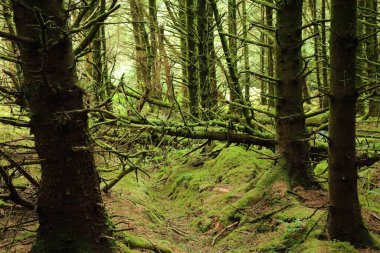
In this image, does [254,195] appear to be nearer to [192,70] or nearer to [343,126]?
[343,126]

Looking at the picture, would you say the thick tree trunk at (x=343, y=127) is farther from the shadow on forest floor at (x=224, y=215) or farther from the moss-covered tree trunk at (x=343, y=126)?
the shadow on forest floor at (x=224, y=215)

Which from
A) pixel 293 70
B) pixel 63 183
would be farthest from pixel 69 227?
pixel 293 70

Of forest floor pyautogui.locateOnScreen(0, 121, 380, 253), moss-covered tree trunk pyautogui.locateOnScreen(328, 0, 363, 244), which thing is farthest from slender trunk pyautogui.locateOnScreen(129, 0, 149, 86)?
moss-covered tree trunk pyautogui.locateOnScreen(328, 0, 363, 244)

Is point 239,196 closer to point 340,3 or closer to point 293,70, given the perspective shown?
point 293,70

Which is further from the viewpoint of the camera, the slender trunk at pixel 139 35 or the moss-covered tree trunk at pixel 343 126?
the slender trunk at pixel 139 35

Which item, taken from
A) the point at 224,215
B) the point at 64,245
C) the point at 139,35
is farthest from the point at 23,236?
the point at 139,35

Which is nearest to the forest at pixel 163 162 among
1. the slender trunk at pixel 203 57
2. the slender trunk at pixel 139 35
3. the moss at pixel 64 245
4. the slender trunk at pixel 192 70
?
the moss at pixel 64 245

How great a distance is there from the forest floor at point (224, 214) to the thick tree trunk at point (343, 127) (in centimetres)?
19

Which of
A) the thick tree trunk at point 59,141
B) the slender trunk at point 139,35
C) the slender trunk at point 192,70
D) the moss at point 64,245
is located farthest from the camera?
the slender trunk at point 139,35

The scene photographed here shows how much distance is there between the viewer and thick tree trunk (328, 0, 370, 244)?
3.64 meters

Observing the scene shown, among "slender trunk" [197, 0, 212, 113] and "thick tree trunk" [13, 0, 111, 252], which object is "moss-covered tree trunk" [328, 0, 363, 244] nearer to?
Result: "thick tree trunk" [13, 0, 111, 252]

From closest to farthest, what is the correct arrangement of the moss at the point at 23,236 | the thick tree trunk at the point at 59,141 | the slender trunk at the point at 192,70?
the thick tree trunk at the point at 59,141, the moss at the point at 23,236, the slender trunk at the point at 192,70

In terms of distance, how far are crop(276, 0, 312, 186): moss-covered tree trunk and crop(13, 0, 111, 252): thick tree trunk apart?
3073mm

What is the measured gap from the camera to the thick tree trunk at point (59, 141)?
307 centimetres
